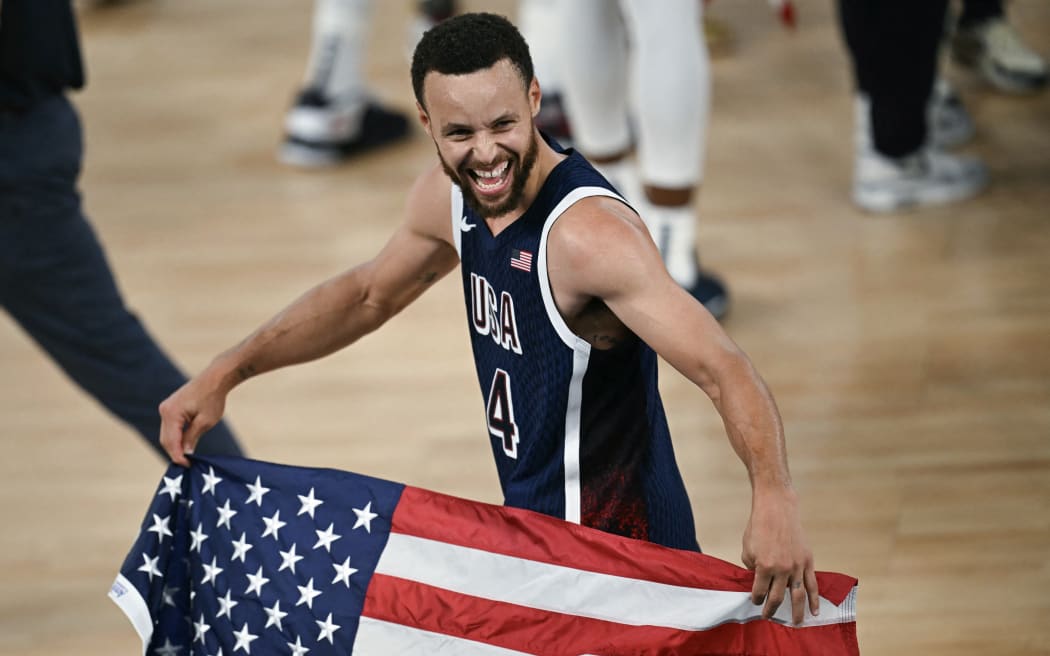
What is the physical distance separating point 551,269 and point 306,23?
4.03 m

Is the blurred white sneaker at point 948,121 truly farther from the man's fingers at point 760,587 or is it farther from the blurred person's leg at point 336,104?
the man's fingers at point 760,587

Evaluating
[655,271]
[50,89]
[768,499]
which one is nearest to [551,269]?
[655,271]

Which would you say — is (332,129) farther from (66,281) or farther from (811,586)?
(811,586)

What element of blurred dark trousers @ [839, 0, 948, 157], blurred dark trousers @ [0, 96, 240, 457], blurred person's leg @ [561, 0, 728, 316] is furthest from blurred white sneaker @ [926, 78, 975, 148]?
blurred dark trousers @ [0, 96, 240, 457]

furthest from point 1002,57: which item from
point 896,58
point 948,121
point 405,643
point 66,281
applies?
point 405,643

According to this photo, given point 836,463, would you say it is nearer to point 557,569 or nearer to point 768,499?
point 557,569

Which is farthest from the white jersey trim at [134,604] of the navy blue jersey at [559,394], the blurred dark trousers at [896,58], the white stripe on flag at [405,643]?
the blurred dark trousers at [896,58]

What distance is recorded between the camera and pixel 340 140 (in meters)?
4.27

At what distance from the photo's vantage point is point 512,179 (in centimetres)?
155

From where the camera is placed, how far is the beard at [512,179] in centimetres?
154

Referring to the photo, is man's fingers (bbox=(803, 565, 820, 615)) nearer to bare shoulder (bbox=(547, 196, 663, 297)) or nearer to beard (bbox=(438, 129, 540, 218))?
bare shoulder (bbox=(547, 196, 663, 297))

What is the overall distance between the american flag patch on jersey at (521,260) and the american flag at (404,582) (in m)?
0.31

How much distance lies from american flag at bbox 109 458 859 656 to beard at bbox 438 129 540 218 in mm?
374

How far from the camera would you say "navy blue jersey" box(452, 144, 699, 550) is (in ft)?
5.23
